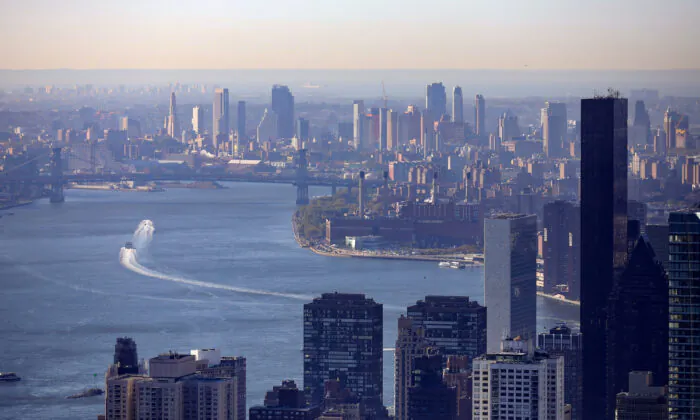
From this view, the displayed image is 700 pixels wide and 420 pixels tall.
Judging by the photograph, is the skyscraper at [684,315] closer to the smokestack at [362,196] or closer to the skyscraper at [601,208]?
the skyscraper at [601,208]

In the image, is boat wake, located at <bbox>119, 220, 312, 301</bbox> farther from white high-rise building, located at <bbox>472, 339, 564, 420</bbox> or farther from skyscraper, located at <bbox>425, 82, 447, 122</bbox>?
white high-rise building, located at <bbox>472, 339, 564, 420</bbox>

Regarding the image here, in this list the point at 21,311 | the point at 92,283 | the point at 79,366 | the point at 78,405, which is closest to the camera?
the point at 78,405

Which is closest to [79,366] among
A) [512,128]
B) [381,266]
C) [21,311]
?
[21,311]

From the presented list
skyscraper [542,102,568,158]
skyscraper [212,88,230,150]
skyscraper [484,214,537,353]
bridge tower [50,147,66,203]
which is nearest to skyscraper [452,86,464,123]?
skyscraper [542,102,568,158]

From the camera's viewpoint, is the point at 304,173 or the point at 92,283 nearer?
the point at 92,283

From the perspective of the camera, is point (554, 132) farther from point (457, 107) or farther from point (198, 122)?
point (198, 122)

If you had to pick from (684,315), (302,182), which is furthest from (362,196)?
(684,315)

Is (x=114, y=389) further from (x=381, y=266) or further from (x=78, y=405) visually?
(x=381, y=266)
